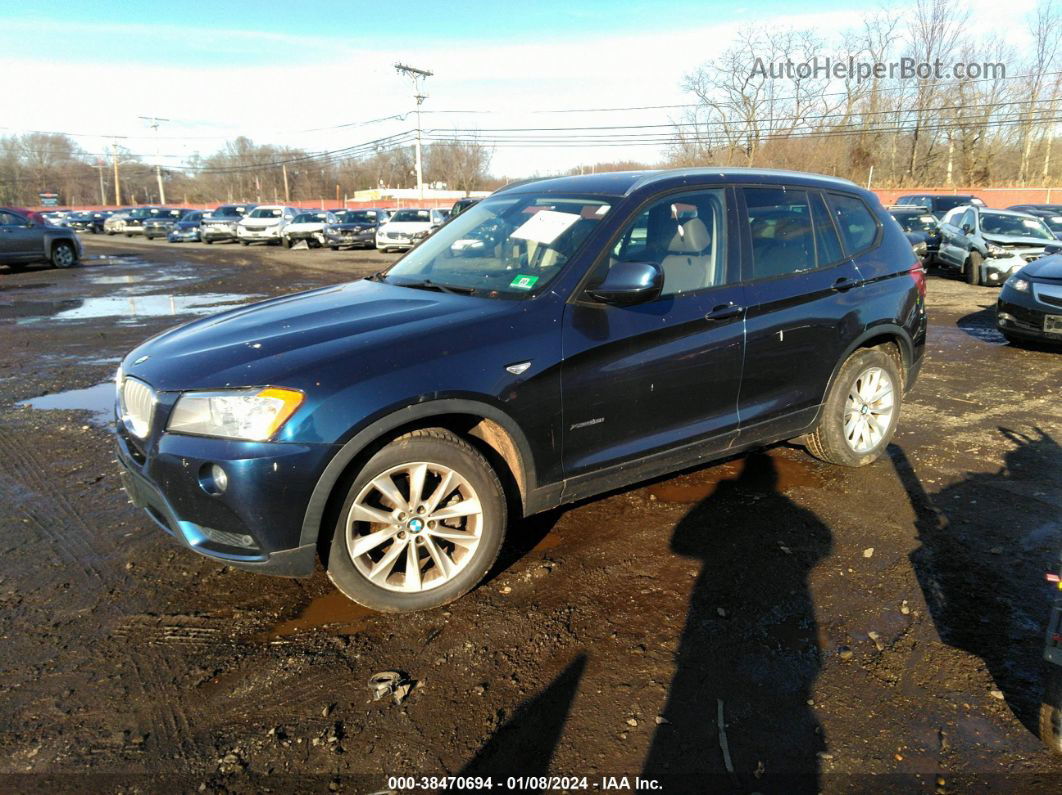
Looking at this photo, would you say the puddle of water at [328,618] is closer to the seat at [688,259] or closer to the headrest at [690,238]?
the seat at [688,259]

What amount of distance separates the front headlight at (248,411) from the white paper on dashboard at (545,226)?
1.57 m

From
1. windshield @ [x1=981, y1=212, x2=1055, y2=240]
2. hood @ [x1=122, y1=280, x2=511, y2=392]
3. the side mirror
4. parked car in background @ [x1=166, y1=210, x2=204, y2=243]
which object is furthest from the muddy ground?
parked car in background @ [x1=166, y1=210, x2=204, y2=243]

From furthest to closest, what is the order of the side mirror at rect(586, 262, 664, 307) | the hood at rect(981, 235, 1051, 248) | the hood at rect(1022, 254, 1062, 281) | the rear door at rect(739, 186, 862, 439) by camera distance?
the hood at rect(981, 235, 1051, 248)
the hood at rect(1022, 254, 1062, 281)
the rear door at rect(739, 186, 862, 439)
the side mirror at rect(586, 262, 664, 307)

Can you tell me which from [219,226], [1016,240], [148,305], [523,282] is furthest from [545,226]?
[219,226]

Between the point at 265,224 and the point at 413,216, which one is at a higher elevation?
the point at 413,216

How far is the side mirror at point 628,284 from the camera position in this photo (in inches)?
129

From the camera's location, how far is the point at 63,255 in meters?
21.1

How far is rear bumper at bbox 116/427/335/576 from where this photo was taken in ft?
9.00

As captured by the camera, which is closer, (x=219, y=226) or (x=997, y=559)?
(x=997, y=559)

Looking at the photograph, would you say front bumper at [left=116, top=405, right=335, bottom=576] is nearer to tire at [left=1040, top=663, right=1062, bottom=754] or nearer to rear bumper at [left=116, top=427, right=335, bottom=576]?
rear bumper at [left=116, top=427, right=335, bottom=576]

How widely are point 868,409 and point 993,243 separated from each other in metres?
13.4

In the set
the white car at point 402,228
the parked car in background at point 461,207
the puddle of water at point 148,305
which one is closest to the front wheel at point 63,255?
the puddle of water at point 148,305

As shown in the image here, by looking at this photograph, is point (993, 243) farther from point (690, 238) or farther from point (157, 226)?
point (157, 226)

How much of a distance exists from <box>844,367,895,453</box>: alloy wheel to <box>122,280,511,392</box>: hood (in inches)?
106
